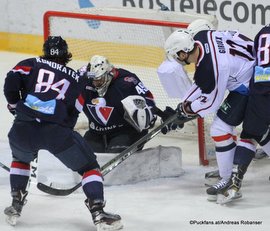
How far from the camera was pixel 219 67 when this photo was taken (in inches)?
183

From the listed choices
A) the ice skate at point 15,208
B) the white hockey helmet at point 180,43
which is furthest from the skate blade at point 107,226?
the white hockey helmet at point 180,43

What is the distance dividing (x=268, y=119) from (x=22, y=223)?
1.34 m

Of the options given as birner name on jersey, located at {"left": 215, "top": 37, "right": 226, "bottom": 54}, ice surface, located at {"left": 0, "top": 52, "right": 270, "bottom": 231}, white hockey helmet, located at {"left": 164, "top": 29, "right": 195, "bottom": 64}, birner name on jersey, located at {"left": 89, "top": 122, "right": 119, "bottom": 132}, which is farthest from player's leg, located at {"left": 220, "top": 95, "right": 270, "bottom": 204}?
birner name on jersey, located at {"left": 89, "top": 122, "right": 119, "bottom": 132}

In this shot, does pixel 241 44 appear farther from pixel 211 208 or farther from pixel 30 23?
pixel 30 23

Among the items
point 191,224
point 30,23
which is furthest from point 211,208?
point 30,23

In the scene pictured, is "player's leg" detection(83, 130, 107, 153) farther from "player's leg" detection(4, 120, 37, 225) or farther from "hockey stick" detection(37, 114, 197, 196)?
"player's leg" detection(4, 120, 37, 225)

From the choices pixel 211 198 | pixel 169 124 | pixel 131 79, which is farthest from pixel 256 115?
pixel 131 79

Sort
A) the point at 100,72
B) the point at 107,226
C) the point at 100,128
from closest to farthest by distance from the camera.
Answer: the point at 107,226 < the point at 100,72 < the point at 100,128

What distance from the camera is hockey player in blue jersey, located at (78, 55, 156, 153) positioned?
517 centimetres

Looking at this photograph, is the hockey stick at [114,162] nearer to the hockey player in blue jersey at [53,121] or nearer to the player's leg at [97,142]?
the player's leg at [97,142]

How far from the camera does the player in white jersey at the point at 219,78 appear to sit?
4.67 metres

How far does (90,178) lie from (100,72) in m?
0.88

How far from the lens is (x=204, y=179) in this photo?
532cm

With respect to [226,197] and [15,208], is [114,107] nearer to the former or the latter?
[226,197]
